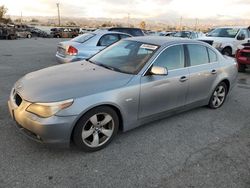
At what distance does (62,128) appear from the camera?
3.13 metres

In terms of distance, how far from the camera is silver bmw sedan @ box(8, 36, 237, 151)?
125 inches

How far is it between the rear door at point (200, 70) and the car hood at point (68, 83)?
143 centimetres

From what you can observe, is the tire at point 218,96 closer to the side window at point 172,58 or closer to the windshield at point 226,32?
the side window at point 172,58

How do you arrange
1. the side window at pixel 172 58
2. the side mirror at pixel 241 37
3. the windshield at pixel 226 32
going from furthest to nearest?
the windshield at pixel 226 32 → the side mirror at pixel 241 37 → the side window at pixel 172 58

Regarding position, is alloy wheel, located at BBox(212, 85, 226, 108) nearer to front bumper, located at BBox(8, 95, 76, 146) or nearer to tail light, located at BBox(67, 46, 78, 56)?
front bumper, located at BBox(8, 95, 76, 146)

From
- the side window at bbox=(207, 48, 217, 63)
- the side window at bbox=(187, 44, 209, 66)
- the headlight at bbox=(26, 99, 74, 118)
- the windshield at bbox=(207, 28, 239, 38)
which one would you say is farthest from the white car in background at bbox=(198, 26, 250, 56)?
the headlight at bbox=(26, 99, 74, 118)

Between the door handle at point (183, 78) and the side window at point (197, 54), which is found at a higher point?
the side window at point (197, 54)

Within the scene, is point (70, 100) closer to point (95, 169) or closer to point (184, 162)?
point (95, 169)

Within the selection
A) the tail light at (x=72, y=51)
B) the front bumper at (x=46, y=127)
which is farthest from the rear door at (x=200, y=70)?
the tail light at (x=72, y=51)

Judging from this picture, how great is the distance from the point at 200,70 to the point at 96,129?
2.36 meters

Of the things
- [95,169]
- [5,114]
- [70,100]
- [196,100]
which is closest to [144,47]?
[196,100]

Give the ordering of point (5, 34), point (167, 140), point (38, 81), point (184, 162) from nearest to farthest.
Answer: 1. point (184, 162)
2. point (38, 81)
3. point (167, 140)
4. point (5, 34)

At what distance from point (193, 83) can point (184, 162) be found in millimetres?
1723

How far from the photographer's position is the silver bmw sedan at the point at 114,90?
3168 millimetres
